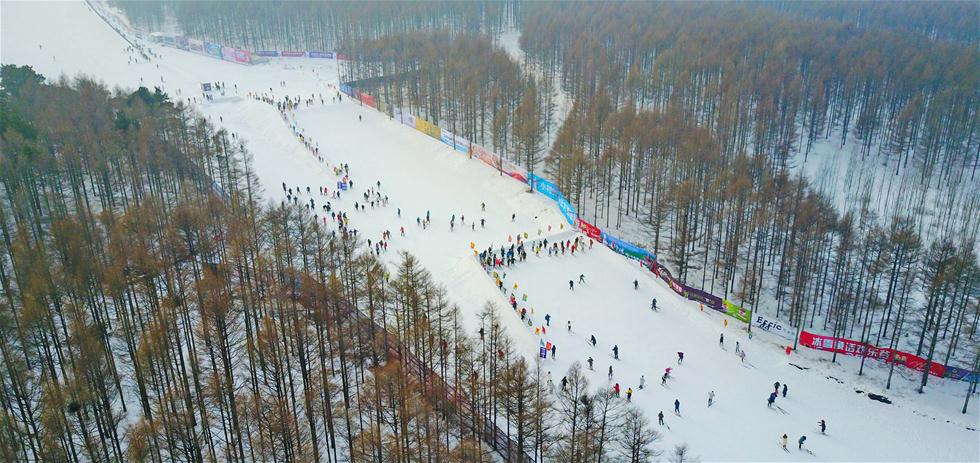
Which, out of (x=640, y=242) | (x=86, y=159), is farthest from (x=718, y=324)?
(x=86, y=159)

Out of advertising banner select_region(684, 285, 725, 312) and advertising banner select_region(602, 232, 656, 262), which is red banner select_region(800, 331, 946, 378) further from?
advertising banner select_region(602, 232, 656, 262)

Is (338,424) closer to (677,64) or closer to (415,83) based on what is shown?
(415,83)

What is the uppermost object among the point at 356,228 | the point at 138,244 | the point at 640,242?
the point at 138,244

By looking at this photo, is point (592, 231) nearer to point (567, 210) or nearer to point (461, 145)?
point (567, 210)

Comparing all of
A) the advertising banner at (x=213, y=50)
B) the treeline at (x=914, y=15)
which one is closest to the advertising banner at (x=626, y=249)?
the advertising banner at (x=213, y=50)

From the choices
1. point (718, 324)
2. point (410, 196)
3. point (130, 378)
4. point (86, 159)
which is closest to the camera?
point (130, 378)

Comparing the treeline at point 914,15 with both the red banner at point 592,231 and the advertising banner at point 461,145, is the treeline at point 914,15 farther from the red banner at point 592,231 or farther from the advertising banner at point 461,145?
the red banner at point 592,231

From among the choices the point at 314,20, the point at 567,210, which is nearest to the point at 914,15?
the point at 314,20
